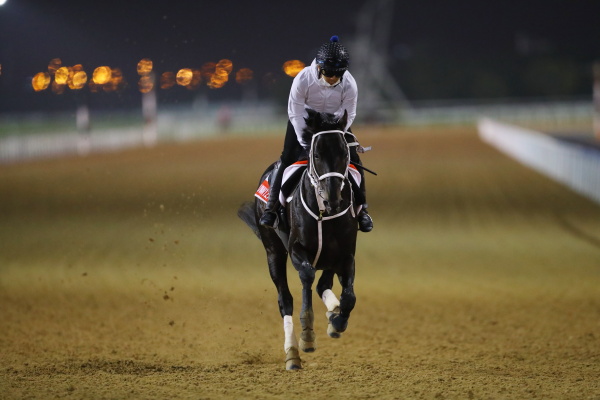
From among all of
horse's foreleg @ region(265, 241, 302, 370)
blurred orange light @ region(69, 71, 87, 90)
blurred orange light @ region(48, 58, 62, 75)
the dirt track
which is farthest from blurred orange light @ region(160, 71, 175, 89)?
blurred orange light @ region(69, 71, 87, 90)

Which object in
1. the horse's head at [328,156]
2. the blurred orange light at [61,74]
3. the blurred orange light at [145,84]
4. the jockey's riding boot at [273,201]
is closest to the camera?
the horse's head at [328,156]

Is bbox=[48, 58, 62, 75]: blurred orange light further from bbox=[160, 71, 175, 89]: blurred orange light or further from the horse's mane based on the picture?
the horse's mane

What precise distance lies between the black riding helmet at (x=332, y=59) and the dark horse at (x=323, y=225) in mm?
411

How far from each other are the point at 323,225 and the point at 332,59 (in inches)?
57.4

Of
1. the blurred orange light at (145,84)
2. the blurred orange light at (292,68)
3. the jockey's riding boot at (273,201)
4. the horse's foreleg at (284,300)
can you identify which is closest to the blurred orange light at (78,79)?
the blurred orange light at (292,68)

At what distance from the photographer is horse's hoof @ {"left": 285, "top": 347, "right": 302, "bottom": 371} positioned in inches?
311

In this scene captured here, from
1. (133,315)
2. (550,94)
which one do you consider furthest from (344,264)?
(550,94)

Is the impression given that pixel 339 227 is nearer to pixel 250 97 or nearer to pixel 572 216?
pixel 572 216

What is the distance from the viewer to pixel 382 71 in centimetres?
8456

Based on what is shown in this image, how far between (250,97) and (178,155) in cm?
7835

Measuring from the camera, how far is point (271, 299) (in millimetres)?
12766

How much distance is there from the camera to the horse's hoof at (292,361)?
25.9 feet

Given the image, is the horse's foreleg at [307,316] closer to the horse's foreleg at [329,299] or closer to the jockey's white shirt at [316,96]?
the horse's foreleg at [329,299]

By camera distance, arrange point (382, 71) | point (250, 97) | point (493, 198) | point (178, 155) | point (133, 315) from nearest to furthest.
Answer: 1. point (133, 315)
2. point (493, 198)
3. point (178, 155)
4. point (382, 71)
5. point (250, 97)
